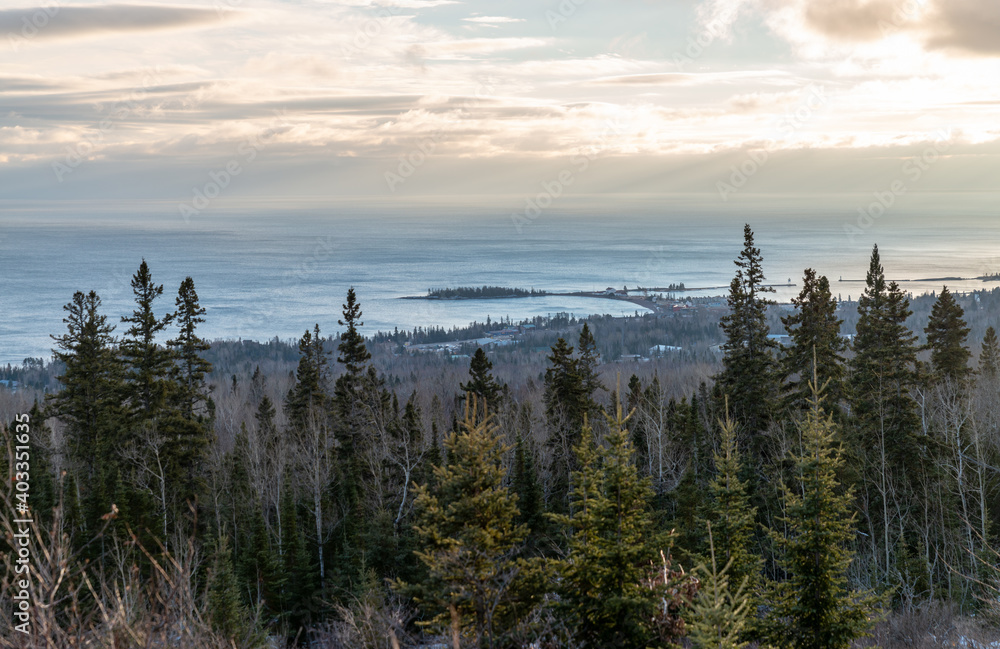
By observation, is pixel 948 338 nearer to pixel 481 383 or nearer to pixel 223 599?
pixel 481 383

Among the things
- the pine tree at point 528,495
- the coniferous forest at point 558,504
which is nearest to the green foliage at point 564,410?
the coniferous forest at point 558,504

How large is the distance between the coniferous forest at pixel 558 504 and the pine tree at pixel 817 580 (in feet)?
0.14

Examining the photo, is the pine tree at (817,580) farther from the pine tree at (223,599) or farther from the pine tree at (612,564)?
the pine tree at (223,599)

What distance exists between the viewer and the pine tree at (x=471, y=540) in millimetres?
13703

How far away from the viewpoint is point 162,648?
28.9 feet

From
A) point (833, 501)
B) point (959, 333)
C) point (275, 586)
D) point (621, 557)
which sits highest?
point (959, 333)

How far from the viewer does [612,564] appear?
1414 cm

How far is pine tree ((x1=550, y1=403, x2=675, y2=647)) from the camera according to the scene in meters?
14.0

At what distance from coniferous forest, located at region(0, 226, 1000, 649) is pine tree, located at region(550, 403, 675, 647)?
0.15 ft

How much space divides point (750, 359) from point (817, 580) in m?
20.8

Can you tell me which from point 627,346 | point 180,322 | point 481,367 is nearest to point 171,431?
point 180,322

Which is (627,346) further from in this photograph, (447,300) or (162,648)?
(162,648)

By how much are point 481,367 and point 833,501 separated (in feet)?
90.1

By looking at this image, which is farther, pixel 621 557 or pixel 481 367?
pixel 481 367
